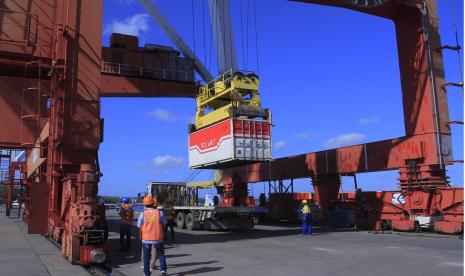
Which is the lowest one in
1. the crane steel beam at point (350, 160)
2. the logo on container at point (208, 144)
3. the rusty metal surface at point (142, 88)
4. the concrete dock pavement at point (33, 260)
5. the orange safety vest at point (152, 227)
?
the concrete dock pavement at point (33, 260)

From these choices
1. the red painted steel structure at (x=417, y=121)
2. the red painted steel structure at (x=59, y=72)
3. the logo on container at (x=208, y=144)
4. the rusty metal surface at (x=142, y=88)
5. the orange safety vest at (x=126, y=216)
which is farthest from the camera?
the rusty metal surface at (x=142, y=88)

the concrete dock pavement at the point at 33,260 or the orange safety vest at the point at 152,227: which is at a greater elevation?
the orange safety vest at the point at 152,227

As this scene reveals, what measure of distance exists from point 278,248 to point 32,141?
11060mm

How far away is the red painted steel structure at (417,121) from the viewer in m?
20.8

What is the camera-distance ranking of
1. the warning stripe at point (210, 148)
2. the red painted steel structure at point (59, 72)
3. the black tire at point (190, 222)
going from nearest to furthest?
the red painted steel structure at point (59, 72) → the warning stripe at point (210, 148) → the black tire at point (190, 222)

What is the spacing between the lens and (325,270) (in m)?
10.0

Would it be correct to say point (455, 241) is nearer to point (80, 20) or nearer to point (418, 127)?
point (418, 127)

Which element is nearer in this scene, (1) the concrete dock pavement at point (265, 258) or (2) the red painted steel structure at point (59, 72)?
(1) the concrete dock pavement at point (265, 258)

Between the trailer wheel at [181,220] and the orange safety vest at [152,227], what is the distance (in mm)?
14939

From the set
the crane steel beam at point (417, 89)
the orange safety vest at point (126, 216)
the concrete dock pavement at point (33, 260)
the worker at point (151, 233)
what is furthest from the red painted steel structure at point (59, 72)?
the crane steel beam at point (417, 89)

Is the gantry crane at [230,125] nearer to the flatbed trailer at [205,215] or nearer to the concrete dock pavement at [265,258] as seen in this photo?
the flatbed trailer at [205,215]

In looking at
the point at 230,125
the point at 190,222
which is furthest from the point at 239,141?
the point at 190,222

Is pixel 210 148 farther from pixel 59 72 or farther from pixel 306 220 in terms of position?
pixel 59 72

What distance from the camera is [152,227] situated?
29.0 ft
